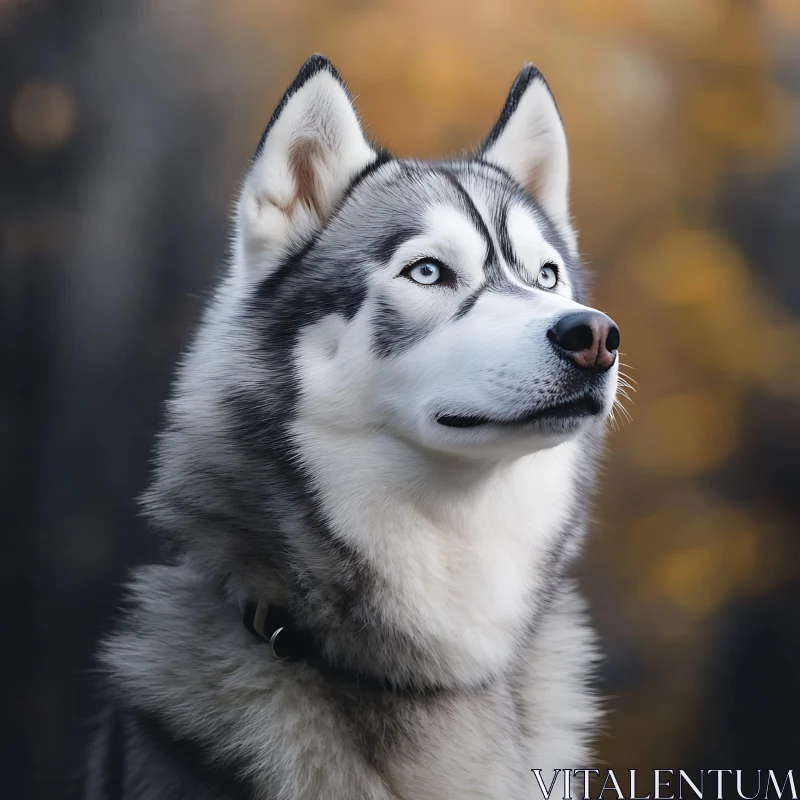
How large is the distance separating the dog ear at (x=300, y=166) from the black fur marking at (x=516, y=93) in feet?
1.13

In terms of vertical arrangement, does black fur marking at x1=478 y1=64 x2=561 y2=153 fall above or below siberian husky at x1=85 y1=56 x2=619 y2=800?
above

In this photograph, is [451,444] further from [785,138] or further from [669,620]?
[785,138]

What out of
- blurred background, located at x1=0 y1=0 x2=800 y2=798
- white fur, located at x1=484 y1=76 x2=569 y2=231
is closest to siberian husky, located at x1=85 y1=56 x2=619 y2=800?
white fur, located at x1=484 y1=76 x2=569 y2=231

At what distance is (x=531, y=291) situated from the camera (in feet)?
4.85

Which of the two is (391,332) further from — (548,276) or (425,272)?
(548,276)

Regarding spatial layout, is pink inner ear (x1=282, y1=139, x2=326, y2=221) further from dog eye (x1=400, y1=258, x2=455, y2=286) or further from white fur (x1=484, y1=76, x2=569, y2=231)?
white fur (x1=484, y1=76, x2=569, y2=231)

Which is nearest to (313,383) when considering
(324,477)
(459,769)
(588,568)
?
(324,477)

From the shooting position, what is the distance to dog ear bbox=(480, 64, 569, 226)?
186cm

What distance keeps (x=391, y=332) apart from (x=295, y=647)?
23.2 inches

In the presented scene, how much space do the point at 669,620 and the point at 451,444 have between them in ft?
4.35

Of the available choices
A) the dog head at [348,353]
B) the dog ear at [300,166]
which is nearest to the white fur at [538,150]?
the dog head at [348,353]

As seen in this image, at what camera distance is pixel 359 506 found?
1.48 metres

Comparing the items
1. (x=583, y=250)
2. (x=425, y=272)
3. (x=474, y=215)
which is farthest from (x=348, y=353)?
(x=583, y=250)

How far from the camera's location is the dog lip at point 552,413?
1353mm
